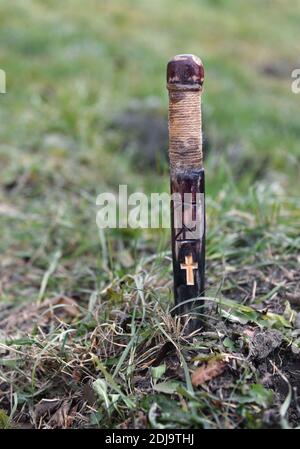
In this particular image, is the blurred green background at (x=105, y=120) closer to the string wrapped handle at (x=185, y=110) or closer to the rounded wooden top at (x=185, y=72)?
the string wrapped handle at (x=185, y=110)

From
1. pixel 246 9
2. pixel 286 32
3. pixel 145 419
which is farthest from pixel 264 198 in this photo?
pixel 246 9

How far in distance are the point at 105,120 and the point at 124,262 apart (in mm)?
2567

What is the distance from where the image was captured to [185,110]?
4.86 ft

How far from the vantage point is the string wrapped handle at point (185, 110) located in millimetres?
1462

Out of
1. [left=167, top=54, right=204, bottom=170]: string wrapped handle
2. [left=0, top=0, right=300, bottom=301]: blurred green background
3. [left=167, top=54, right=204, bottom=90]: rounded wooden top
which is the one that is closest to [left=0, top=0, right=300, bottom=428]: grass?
[left=0, top=0, right=300, bottom=301]: blurred green background

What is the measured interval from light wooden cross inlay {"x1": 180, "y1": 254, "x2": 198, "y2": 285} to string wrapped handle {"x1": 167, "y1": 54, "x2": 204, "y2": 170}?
25 centimetres

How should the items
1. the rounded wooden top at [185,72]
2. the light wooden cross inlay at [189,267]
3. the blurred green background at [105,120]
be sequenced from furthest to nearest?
the blurred green background at [105,120], the light wooden cross inlay at [189,267], the rounded wooden top at [185,72]

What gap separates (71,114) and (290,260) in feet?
9.16

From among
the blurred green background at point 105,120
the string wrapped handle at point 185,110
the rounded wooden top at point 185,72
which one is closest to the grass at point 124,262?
the blurred green background at point 105,120

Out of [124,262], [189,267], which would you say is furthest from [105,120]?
[189,267]

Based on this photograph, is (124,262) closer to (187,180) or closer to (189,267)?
(189,267)

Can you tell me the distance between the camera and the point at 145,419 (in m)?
1.39

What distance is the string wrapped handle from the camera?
57.6 inches

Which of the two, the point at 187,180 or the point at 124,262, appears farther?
the point at 124,262
